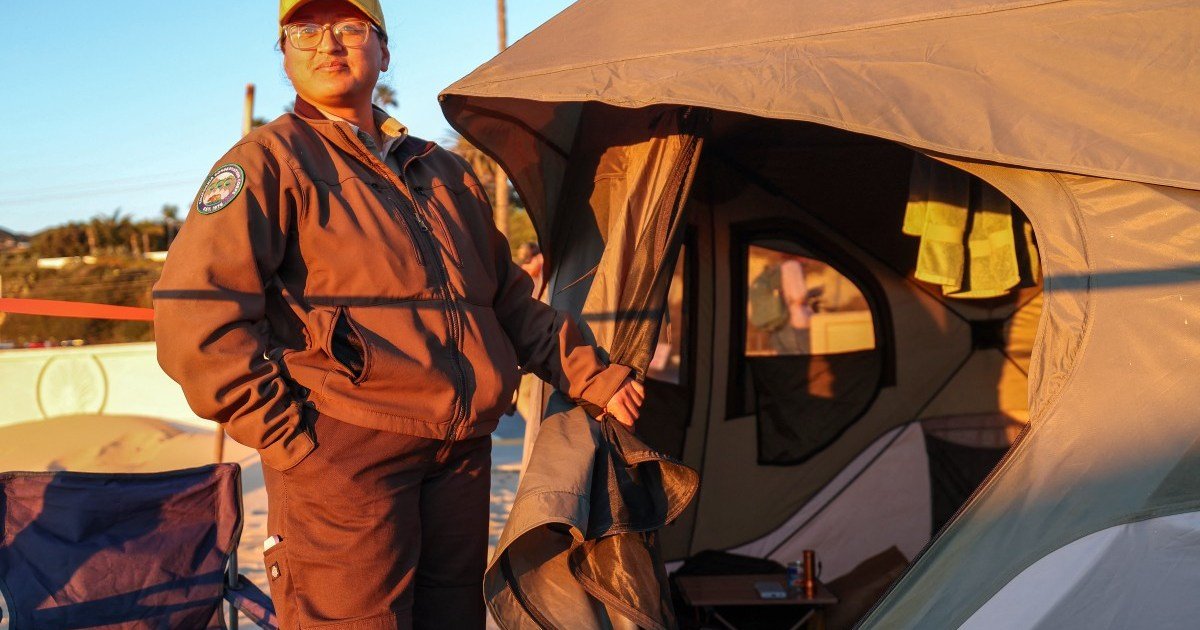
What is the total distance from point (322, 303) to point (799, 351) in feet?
8.41

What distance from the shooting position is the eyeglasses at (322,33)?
7.66 feet

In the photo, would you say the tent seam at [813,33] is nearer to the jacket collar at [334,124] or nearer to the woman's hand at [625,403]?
the jacket collar at [334,124]

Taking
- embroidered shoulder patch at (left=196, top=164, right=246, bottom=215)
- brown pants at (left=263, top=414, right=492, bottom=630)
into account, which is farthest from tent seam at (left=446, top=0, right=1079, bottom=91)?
brown pants at (left=263, top=414, right=492, bottom=630)

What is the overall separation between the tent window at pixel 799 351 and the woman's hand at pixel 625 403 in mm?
1560

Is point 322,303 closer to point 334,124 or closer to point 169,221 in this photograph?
point 334,124

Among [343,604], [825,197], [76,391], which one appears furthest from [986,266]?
[76,391]

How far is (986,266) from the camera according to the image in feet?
11.7

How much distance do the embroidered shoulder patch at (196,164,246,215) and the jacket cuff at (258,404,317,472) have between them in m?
0.44

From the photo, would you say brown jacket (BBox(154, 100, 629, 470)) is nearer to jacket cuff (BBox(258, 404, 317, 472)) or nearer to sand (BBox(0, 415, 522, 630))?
jacket cuff (BBox(258, 404, 317, 472))

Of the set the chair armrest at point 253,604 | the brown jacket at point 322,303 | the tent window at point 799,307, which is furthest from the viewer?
the tent window at point 799,307

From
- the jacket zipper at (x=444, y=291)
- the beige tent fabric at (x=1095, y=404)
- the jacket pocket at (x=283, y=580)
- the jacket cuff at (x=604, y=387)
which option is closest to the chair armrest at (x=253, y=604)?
the jacket pocket at (x=283, y=580)

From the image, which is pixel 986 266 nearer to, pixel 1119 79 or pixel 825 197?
pixel 825 197

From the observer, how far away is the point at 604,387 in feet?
8.97

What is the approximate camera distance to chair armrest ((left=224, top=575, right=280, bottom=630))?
2721mm
